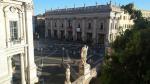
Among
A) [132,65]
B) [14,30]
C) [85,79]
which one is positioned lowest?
[85,79]

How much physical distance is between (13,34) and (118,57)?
12732mm

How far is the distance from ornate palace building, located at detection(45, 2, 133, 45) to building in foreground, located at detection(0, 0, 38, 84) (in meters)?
28.7

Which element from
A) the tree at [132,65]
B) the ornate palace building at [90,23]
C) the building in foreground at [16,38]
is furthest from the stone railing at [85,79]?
the ornate palace building at [90,23]

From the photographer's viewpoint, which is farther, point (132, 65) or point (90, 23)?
point (90, 23)

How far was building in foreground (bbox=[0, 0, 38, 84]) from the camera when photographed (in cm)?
1788

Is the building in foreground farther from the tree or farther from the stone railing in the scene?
the tree

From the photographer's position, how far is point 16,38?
19609mm

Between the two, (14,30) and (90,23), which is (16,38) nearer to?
(14,30)

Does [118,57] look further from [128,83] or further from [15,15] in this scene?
[15,15]

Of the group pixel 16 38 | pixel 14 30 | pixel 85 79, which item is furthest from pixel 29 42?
pixel 85 79

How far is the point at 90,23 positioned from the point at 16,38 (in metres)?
38.0

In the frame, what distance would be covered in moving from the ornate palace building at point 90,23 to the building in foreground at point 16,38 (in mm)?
28668

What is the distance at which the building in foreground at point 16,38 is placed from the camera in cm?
1788

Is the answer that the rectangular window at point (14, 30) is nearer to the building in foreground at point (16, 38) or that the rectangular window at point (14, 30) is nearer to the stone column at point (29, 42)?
the building in foreground at point (16, 38)
